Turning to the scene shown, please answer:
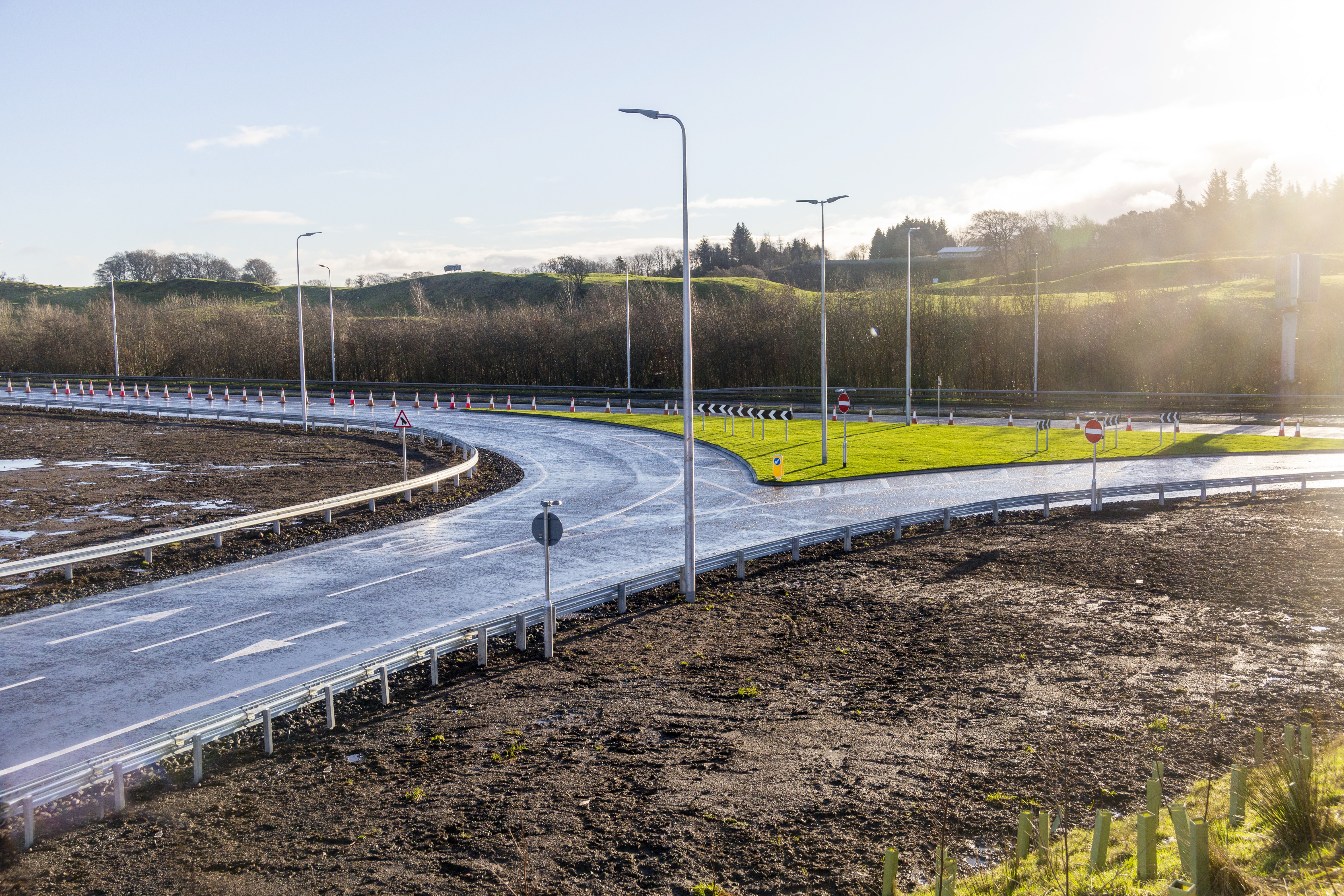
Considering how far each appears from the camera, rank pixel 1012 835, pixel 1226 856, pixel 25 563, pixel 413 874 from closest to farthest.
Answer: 1. pixel 1226 856
2. pixel 413 874
3. pixel 1012 835
4. pixel 25 563

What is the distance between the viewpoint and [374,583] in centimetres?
1697

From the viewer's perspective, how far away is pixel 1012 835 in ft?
25.0

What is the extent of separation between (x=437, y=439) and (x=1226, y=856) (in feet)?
120

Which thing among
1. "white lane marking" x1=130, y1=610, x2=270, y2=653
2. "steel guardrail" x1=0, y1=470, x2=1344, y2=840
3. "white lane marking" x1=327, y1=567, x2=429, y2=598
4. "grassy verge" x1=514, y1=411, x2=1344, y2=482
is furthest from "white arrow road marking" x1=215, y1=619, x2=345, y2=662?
"grassy verge" x1=514, y1=411, x2=1344, y2=482

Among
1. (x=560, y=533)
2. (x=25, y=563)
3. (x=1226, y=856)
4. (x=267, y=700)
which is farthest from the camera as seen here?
(x=25, y=563)

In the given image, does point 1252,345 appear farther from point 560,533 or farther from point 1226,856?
point 1226,856

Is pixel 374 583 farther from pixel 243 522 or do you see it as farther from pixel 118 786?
pixel 118 786

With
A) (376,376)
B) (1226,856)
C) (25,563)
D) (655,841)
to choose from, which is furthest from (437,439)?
(376,376)

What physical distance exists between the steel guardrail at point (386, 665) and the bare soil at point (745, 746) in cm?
31

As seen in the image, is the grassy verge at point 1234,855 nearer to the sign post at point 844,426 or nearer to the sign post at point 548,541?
the sign post at point 548,541

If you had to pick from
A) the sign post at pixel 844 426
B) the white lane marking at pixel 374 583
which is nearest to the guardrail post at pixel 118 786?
the white lane marking at pixel 374 583

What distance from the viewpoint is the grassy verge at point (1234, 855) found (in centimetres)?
540

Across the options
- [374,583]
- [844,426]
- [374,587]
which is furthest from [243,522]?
[844,426]

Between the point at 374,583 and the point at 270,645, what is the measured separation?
3678 mm
